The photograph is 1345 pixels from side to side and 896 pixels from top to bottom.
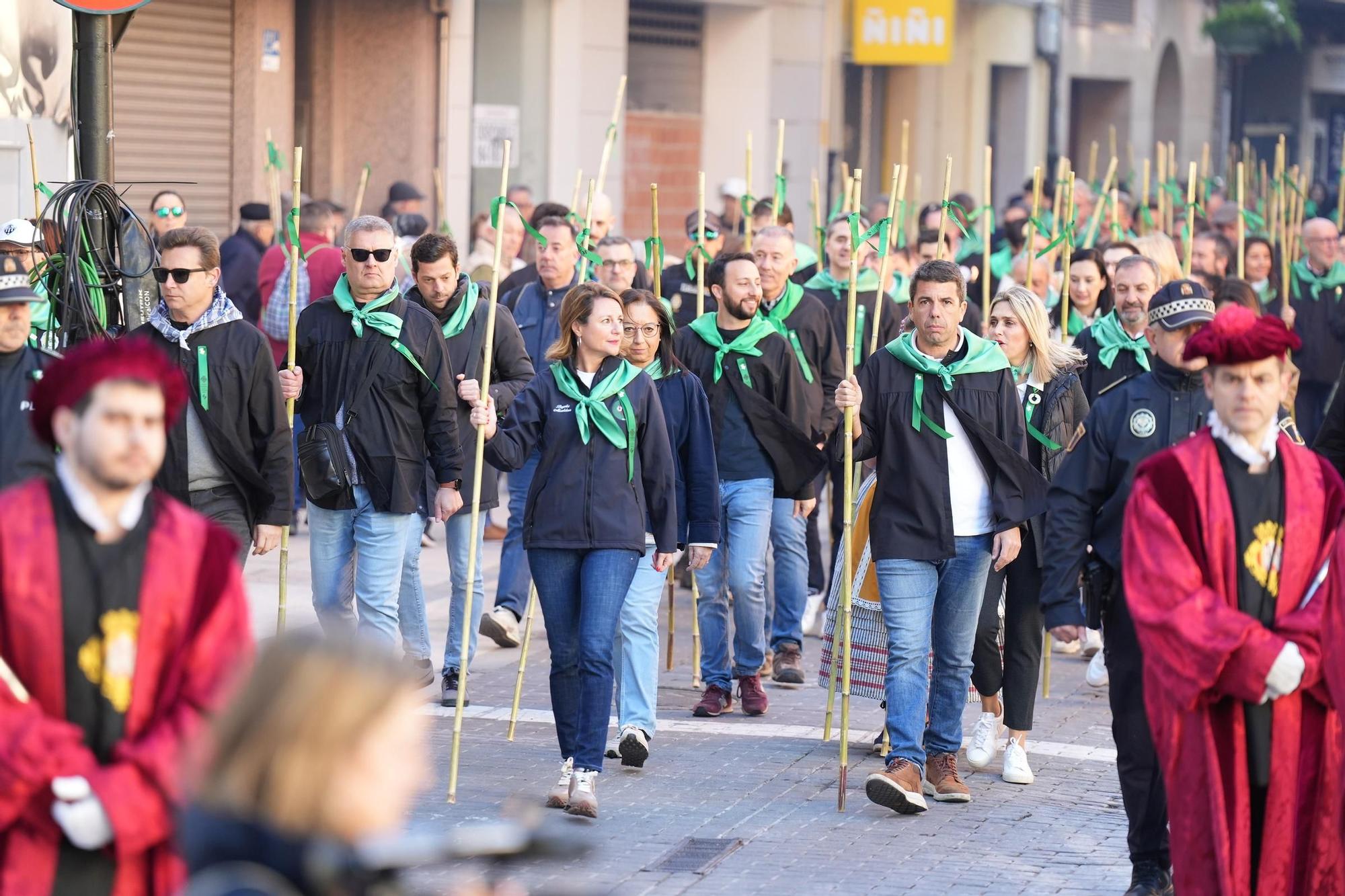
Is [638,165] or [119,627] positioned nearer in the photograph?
[119,627]

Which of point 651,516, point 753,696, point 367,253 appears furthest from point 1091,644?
point 367,253

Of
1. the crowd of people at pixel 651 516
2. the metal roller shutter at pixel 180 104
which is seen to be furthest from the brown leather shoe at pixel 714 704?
the metal roller shutter at pixel 180 104

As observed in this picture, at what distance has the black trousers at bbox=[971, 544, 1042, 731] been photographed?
7.77m

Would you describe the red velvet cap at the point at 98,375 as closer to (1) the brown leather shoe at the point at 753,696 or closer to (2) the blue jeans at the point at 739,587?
(2) the blue jeans at the point at 739,587

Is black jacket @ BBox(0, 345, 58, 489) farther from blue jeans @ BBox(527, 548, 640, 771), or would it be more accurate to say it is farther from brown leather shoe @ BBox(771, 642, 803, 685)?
brown leather shoe @ BBox(771, 642, 803, 685)

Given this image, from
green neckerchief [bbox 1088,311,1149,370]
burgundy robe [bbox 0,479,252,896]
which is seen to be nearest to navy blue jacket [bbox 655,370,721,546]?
green neckerchief [bbox 1088,311,1149,370]

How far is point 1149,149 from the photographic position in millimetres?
37062

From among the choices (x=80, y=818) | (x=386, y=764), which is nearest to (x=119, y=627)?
(x=80, y=818)

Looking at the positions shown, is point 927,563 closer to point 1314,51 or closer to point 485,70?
point 485,70

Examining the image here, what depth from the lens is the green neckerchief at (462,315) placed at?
8766 mm

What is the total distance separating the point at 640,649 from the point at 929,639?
1.03 m

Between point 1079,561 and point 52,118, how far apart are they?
Answer: 8.07 metres

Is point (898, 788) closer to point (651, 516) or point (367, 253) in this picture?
point (651, 516)

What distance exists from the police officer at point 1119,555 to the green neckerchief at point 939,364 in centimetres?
111
